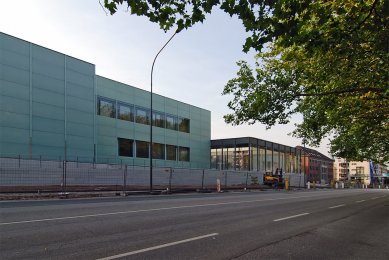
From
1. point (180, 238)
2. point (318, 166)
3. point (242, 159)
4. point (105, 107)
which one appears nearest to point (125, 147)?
point (105, 107)

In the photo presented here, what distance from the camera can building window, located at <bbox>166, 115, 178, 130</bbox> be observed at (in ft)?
158

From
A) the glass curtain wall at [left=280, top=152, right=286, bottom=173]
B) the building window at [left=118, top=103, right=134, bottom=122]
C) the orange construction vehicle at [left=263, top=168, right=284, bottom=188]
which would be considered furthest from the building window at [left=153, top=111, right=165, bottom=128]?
the glass curtain wall at [left=280, top=152, right=286, bottom=173]

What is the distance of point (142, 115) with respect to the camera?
44.4 metres

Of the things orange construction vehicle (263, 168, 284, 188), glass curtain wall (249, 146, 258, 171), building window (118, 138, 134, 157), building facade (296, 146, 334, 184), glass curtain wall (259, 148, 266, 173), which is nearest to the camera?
building window (118, 138, 134, 157)

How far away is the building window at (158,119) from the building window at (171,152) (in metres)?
3.14

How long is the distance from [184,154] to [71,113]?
20.8 metres

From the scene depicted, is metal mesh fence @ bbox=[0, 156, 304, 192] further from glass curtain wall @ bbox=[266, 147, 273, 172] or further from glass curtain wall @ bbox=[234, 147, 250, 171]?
glass curtain wall @ bbox=[266, 147, 273, 172]

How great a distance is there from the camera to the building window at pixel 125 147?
40787 mm

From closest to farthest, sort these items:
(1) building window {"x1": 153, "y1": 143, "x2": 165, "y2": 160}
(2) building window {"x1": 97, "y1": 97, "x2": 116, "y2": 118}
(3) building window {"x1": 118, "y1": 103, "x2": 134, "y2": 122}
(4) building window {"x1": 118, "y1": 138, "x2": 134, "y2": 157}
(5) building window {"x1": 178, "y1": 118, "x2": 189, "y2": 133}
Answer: (2) building window {"x1": 97, "y1": 97, "x2": 116, "y2": 118} → (4) building window {"x1": 118, "y1": 138, "x2": 134, "y2": 157} → (3) building window {"x1": 118, "y1": 103, "x2": 134, "y2": 122} → (1) building window {"x1": 153, "y1": 143, "x2": 165, "y2": 160} → (5) building window {"x1": 178, "y1": 118, "x2": 189, "y2": 133}

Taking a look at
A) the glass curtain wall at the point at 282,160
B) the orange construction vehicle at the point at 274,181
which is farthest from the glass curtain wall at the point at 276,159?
the orange construction vehicle at the point at 274,181

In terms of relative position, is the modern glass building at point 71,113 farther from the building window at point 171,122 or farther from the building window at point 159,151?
the building window at point 159,151

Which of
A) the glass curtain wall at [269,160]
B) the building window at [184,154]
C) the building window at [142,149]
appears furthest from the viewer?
the glass curtain wall at [269,160]

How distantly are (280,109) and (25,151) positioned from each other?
2248 cm

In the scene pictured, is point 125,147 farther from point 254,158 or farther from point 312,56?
point 312,56
